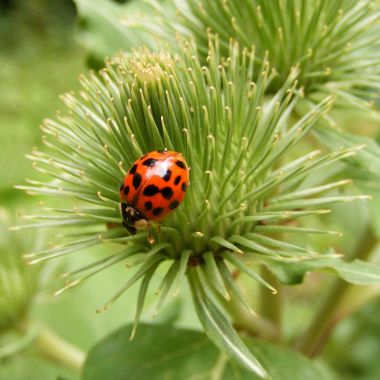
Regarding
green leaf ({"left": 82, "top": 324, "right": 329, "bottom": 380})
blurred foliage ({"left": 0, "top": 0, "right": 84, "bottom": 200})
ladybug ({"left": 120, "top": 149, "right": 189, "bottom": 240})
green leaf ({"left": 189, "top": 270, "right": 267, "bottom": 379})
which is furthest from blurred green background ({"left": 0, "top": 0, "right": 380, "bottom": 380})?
ladybug ({"left": 120, "top": 149, "right": 189, "bottom": 240})

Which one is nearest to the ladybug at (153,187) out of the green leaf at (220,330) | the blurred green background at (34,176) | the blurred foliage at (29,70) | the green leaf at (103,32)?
the green leaf at (220,330)

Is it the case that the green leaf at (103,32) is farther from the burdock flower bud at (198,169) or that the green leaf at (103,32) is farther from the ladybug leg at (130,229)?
the ladybug leg at (130,229)

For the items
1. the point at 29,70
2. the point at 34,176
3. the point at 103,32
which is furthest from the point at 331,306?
the point at 29,70

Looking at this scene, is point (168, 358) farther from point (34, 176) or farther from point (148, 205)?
point (34, 176)

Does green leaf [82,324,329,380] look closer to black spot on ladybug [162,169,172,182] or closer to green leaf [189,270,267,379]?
green leaf [189,270,267,379]

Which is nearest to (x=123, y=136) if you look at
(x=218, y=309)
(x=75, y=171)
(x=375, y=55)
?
(x=75, y=171)
